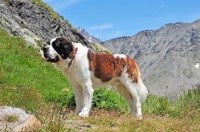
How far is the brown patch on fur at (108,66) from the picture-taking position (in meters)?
9.99

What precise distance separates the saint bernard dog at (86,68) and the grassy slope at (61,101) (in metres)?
0.63

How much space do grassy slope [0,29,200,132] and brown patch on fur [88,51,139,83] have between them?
100 cm

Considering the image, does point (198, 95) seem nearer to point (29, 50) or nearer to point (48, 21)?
point (29, 50)

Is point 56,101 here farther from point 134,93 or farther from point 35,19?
point 35,19

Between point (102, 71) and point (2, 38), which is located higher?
point (2, 38)

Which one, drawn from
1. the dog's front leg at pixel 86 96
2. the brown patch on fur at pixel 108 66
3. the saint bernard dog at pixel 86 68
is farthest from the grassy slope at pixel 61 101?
the brown patch on fur at pixel 108 66

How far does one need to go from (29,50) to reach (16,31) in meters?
3.00

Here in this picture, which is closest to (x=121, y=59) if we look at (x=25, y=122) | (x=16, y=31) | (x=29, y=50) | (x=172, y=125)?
(x=172, y=125)

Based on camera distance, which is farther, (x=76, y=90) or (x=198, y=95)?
(x=198, y=95)

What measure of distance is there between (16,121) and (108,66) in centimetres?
374

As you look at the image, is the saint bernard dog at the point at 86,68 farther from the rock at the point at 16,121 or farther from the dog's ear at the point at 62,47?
the rock at the point at 16,121

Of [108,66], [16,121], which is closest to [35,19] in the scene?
[108,66]

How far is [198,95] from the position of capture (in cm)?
1378

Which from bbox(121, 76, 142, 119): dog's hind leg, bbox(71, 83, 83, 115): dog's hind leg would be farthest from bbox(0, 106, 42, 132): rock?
bbox(121, 76, 142, 119): dog's hind leg
